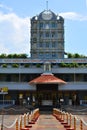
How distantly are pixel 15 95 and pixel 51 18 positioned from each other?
26.5m

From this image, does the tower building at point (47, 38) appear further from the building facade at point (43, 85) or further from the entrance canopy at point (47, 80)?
the entrance canopy at point (47, 80)

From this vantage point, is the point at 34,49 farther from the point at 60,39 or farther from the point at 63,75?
the point at 63,75

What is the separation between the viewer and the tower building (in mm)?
107125

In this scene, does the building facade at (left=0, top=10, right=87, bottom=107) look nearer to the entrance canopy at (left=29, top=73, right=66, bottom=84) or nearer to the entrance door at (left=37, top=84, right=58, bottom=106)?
the entrance door at (left=37, top=84, right=58, bottom=106)

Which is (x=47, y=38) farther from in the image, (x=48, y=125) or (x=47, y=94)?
(x=48, y=125)

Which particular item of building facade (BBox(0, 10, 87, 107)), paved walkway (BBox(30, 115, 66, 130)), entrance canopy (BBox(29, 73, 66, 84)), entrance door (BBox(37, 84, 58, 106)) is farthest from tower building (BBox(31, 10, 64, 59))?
paved walkway (BBox(30, 115, 66, 130))

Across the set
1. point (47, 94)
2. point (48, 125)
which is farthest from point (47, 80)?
point (48, 125)

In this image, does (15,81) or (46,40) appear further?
(46,40)

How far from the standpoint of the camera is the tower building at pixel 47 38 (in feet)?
351

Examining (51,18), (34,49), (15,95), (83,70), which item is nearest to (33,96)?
(15,95)

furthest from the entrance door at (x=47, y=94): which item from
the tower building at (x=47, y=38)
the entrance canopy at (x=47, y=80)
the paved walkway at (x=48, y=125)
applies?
the paved walkway at (x=48, y=125)

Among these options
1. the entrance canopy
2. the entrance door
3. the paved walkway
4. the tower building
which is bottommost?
the entrance door

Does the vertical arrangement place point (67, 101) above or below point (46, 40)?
below

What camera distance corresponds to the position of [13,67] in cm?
9325
